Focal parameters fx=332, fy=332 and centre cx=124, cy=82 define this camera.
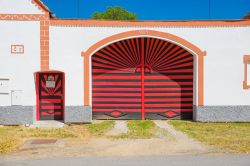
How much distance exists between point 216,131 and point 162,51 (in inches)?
179

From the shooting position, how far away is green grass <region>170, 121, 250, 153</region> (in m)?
9.59

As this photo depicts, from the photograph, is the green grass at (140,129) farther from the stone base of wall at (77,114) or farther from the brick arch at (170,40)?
the brick arch at (170,40)

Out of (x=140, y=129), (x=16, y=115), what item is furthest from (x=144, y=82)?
(x=16, y=115)

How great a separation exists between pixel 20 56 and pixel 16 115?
2.45 metres

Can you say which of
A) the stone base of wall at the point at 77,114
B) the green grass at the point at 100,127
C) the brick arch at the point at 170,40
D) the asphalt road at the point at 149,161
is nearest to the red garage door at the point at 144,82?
the brick arch at the point at 170,40

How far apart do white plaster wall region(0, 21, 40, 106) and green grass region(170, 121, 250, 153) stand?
20.8 ft

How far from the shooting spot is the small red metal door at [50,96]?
14461 millimetres

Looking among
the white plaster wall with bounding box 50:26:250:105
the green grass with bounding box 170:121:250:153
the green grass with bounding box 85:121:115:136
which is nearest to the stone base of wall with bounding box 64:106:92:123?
the green grass with bounding box 85:121:115:136

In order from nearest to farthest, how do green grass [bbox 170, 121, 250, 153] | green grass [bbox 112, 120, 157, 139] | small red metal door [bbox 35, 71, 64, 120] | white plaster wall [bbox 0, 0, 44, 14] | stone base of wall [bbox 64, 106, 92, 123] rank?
green grass [bbox 170, 121, 250, 153]
green grass [bbox 112, 120, 157, 139]
white plaster wall [bbox 0, 0, 44, 14]
stone base of wall [bbox 64, 106, 92, 123]
small red metal door [bbox 35, 71, 64, 120]

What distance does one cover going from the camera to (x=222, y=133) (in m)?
11.8

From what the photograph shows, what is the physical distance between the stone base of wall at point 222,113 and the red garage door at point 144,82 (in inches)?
30.4

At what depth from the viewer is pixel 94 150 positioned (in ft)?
29.8

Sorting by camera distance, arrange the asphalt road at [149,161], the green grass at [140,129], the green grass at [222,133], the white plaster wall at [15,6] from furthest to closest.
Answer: the white plaster wall at [15,6], the green grass at [140,129], the green grass at [222,133], the asphalt road at [149,161]

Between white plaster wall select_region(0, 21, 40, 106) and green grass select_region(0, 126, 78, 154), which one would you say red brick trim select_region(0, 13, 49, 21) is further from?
green grass select_region(0, 126, 78, 154)
